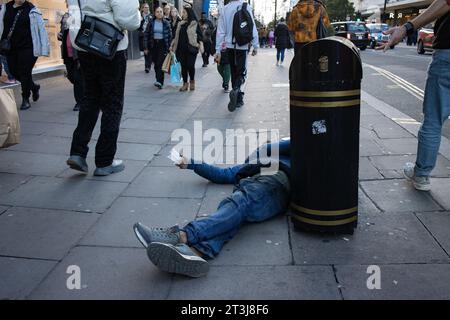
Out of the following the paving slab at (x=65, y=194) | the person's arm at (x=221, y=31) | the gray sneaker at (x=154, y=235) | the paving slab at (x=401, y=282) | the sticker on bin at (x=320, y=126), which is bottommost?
the paving slab at (x=401, y=282)

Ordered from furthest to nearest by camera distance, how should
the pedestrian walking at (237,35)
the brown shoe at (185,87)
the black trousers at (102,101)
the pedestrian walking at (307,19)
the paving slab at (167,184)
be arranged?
the brown shoe at (185,87), the pedestrian walking at (237,35), the pedestrian walking at (307,19), the black trousers at (102,101), the paving slab at (167,184)

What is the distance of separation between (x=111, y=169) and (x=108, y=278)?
2.08 meters

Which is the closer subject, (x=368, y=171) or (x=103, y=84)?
(x=103, y=84)

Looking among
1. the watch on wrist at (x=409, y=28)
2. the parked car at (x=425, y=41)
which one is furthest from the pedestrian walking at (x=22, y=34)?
the parked car at (x=425, y=41)

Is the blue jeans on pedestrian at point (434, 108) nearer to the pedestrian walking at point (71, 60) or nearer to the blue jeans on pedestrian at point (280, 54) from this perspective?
the pedestrian walking at point (71, 60)

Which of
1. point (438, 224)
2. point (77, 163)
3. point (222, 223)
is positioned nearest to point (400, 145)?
point (438, 224)

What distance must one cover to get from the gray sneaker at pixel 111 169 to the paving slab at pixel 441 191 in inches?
112

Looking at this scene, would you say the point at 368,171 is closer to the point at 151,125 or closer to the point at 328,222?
the point at 328,222

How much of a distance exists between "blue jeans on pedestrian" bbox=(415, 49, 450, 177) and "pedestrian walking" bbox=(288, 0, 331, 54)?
3642 millimetres

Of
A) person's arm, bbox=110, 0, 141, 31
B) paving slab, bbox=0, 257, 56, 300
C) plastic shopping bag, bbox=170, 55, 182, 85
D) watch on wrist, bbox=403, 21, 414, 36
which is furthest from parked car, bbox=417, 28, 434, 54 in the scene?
paving slab, bbox=0, 257, 56, 300

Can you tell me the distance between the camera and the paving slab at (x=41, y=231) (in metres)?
3.05

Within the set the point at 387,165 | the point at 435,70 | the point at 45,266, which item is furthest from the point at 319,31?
the point at 45,266

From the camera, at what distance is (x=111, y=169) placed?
467 cm

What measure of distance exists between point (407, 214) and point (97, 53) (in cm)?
286
